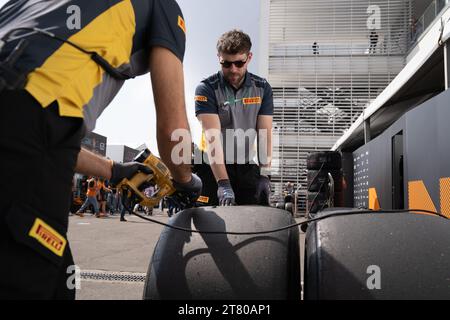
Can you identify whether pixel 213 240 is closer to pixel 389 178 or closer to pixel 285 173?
pixel 389 178

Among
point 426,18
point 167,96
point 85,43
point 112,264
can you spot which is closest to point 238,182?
point 167,96

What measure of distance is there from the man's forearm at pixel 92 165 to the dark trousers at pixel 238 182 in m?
1.24

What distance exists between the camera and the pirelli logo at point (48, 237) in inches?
31.7

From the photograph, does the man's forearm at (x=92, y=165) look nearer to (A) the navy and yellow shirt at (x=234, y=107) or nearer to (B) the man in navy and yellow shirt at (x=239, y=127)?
(B) the man in navy and yellow shirt at (x=239, y=127)

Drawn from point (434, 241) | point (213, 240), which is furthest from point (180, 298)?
point (434, 241)

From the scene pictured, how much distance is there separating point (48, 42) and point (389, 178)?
267 inches

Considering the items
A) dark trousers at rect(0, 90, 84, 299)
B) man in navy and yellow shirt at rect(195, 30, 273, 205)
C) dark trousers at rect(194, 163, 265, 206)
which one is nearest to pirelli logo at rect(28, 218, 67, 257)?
dark trousers at rect(0, 90, 84, 299)

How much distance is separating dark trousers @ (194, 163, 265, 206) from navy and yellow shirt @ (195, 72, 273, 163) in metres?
0.06

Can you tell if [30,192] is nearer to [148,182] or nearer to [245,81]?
[148,182]

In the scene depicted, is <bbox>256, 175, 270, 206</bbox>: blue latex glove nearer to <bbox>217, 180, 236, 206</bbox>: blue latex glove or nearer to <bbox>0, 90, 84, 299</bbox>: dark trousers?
<bbox>217, 180, 236, 206</bbox>: blue latex glove

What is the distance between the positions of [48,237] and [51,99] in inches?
12.6

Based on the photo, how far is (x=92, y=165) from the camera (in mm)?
1342

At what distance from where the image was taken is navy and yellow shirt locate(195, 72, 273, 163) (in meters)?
2.56

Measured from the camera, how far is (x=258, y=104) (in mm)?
2629
